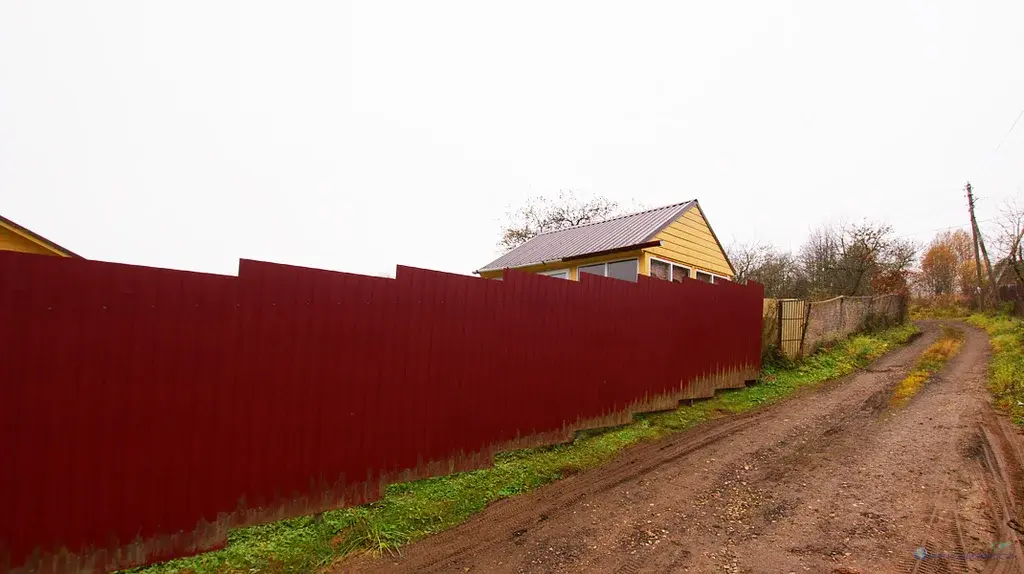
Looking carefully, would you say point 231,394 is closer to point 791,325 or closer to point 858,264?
point 791,325

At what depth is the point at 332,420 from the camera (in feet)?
11.2

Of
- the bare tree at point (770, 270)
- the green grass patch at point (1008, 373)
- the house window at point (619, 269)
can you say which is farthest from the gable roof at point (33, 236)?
the bare tree at point (770, 270)

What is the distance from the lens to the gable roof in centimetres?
824

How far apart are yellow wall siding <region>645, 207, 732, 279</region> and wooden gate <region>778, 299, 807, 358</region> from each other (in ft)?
7.29

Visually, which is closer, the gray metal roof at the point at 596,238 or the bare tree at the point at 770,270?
the gray metal roof at the point at 596,238

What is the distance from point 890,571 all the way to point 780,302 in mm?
7773

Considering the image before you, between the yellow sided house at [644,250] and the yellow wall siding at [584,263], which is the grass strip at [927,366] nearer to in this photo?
the yellow sided house at [644,250]

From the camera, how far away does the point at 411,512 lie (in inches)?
141

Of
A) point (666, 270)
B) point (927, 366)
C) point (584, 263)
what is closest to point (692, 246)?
point (666, 270)

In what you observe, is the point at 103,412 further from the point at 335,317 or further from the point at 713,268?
the point at 713,268

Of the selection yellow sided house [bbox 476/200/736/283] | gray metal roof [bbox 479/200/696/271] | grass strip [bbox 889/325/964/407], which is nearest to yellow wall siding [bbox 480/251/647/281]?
yellow sided house [bbox 476/200/736/283]

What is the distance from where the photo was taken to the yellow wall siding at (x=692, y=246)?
9891mm

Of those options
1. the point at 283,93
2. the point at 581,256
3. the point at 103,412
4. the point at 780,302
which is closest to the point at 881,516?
the point at 103,412

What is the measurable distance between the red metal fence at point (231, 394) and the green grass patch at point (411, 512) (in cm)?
14
